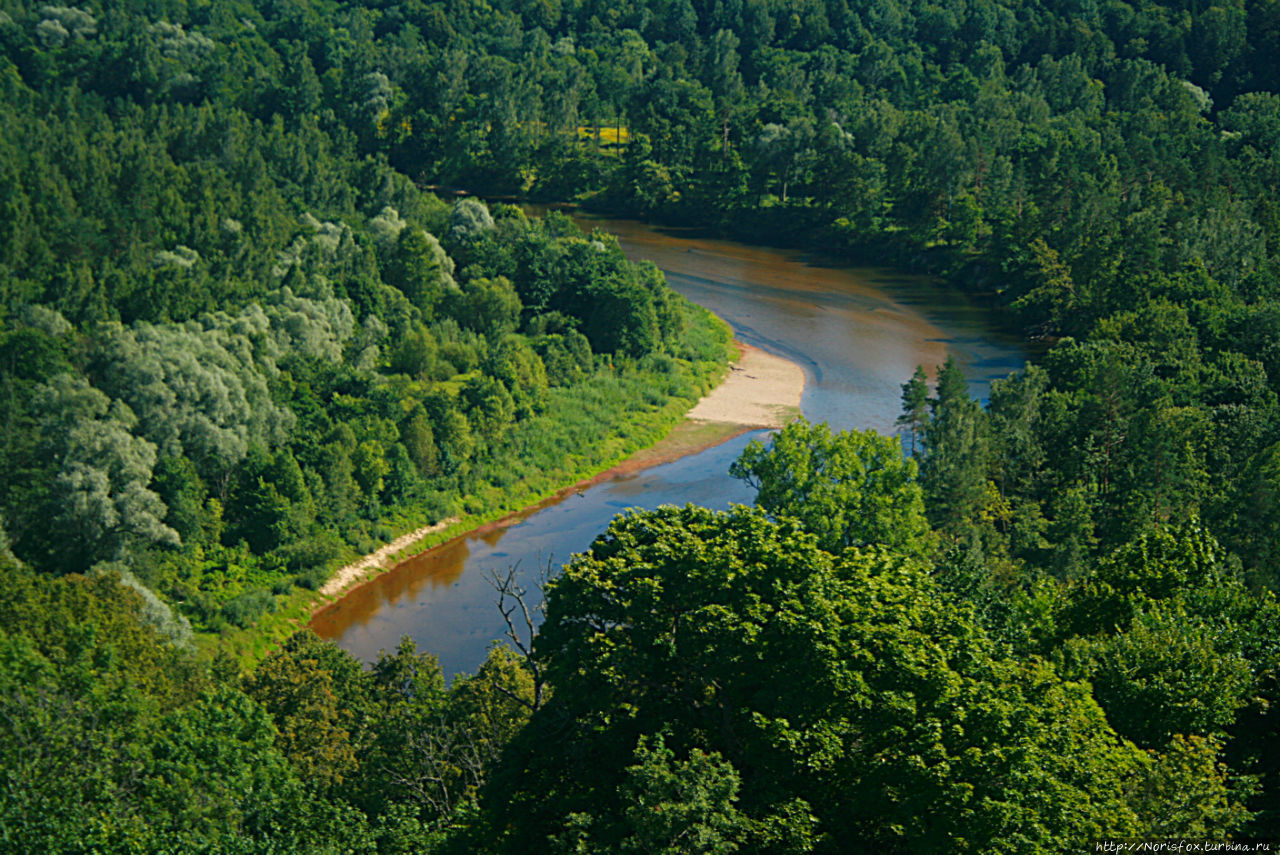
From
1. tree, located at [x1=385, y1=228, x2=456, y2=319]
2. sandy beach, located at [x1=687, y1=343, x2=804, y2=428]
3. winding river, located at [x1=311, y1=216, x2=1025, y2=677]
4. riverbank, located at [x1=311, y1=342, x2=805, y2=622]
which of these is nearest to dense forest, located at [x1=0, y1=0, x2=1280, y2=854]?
tree, located at [x1=385, y1=228, x2=456, y2=319]

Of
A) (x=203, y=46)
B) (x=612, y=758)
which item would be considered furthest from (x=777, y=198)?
(x=612, y=758)

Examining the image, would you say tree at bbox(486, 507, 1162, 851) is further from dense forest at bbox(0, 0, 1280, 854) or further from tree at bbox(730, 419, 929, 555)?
tree at bbox(730, 419, 929, 555)

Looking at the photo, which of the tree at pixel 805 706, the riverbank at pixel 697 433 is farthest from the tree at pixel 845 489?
the riverbank at pixel 697 433

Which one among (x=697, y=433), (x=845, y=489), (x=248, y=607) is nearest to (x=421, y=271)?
(x=697, y=433)

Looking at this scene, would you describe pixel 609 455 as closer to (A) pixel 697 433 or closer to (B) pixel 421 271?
(A) pixel 697 433

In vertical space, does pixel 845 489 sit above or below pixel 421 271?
below

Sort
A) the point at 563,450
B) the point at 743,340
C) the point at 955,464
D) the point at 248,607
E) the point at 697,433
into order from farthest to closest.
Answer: the point at 743,340 → the point at 697,433 → the point at 563,450 → the point at 955,464 → the point at 248,607
